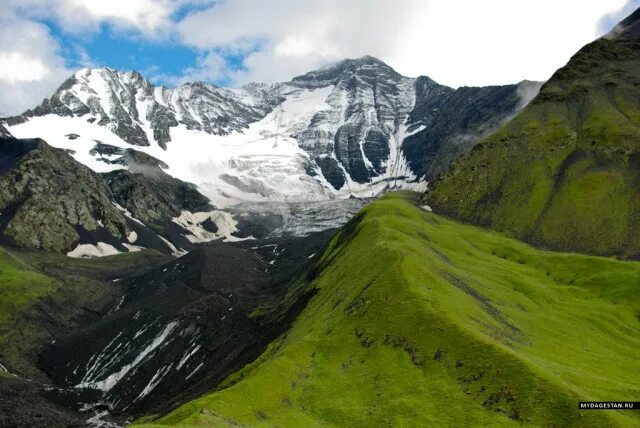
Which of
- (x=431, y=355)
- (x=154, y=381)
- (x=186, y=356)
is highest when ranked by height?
(x=431, y=355)

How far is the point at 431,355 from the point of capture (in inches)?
2901

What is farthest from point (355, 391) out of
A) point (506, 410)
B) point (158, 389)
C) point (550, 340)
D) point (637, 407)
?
point (158, 389)

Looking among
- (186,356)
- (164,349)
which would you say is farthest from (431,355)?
(164,349)

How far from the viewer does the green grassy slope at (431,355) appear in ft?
208

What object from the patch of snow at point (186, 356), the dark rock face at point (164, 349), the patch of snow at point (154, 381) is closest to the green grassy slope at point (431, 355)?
the dark rock face at point (164, 349)

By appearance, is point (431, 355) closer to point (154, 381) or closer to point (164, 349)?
point (154, 381)

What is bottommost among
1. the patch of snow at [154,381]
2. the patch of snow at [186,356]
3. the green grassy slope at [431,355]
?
the patch of snow at [154,381]

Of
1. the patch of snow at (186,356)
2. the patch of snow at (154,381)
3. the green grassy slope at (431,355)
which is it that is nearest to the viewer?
the green grassy slope at (431,355)

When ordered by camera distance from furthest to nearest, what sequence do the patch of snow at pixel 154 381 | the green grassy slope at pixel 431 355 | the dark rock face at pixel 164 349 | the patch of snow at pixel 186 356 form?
the patch of snow at pixel 186 356
the patch of snow at pixel 154 381
the dark rock face at pixel 164 349
the green grassy slope at pixel 431 355

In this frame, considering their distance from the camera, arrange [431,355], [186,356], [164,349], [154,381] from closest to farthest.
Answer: [431,355] < [154,381] < [186,356] < [164,349]

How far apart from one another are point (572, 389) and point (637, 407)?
7.94 m

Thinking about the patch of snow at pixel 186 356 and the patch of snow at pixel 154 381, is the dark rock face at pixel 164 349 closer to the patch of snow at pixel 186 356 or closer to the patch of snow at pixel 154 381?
the patch of snow at pixel 154 381

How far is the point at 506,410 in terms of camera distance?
203 ft

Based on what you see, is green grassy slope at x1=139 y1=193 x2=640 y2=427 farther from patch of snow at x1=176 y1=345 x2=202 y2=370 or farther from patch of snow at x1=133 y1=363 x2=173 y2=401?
patch of snow at x1=133 y1=363 x2=173 y2=401
